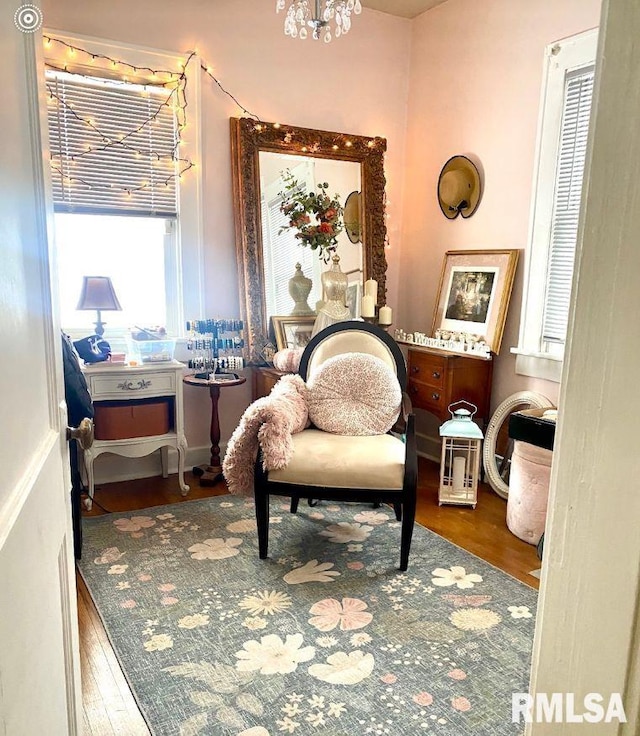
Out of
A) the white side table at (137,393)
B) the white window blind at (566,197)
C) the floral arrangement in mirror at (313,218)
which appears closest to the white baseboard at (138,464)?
the white side table at (137,393)

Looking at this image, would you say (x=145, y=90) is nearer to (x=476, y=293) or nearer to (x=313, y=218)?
(x=313, y=218)

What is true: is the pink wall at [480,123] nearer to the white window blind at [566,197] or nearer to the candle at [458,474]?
the white window blind at [566,197]

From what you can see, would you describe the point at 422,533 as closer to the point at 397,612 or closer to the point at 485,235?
the point at 397,612

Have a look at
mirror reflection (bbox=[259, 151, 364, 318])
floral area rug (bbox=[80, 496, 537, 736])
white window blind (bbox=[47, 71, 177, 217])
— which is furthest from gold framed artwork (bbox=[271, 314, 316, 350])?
floral area rug (bbox=[80, 496, 537, 736])

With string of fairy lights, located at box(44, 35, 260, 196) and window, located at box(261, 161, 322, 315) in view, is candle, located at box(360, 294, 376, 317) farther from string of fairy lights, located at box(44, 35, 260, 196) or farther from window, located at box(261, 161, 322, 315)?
string of fairy lights, located at box(44, 35, 260, 196)

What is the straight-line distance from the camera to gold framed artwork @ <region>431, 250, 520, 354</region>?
136 inches

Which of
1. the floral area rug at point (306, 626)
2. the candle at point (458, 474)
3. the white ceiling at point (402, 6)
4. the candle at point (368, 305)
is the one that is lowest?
the floral area rug at point (306, 626)

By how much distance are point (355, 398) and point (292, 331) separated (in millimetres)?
1024

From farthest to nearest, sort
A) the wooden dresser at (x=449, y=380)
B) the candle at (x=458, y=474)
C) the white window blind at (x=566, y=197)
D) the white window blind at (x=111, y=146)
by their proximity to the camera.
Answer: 1. the wooden dresser at (x=449, y=380)
2. the candle at (x=458, y=474)
3. the white window blind at (x=111, y=146)
4. the white window blind at (x=566, y=197)

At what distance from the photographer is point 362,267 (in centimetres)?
407

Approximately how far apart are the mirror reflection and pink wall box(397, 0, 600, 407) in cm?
54

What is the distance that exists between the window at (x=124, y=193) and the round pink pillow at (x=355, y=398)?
1173 mm

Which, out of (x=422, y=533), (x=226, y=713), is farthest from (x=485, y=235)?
(x=226, y=713)

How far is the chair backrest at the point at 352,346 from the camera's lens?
3082 millimetres
